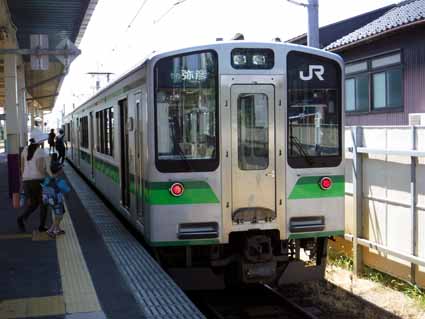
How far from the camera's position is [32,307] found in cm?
556

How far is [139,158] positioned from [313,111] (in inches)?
87.2

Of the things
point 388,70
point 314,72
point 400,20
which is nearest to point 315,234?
point 314,72

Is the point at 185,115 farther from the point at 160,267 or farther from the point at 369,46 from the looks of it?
the point at 369,46

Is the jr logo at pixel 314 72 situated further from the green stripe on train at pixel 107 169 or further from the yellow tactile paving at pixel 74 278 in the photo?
the green stripe on train at pixel 107 169

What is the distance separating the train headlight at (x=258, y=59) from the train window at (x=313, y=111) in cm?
30

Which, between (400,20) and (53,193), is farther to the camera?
(400,20)

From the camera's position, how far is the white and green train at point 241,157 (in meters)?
6.83

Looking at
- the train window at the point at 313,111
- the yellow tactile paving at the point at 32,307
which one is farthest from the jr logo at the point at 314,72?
the yellow tactile paving at the point at 32,307

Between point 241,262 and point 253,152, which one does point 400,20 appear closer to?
point 253,152

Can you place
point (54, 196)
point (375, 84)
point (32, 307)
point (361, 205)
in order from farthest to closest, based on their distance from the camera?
point (375, 84), point (54, 196), point (361, 205), point (32, 307)

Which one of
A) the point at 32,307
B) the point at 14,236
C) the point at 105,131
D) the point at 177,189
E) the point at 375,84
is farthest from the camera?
the point at 375,84

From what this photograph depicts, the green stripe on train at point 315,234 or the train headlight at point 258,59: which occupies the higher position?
the train headlight at point 258,59

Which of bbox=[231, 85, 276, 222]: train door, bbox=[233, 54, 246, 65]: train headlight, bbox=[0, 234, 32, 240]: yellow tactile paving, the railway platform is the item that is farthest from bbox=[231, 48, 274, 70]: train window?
bbox=[0, 234, 32, 240]: yellow tactile paving

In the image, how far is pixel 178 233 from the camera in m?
6.83
